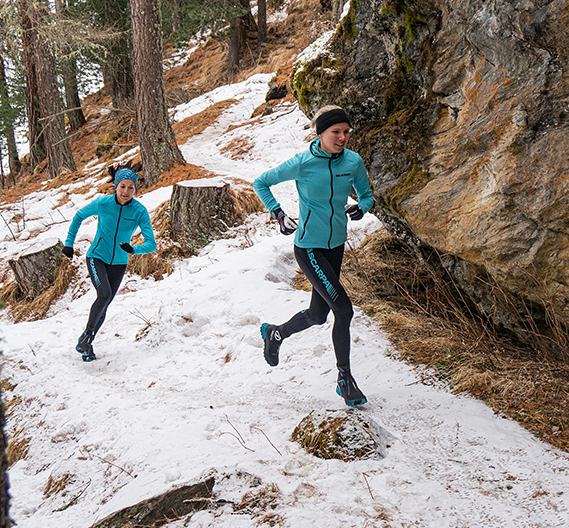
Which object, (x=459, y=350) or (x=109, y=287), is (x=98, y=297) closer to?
(x=109, y=287)

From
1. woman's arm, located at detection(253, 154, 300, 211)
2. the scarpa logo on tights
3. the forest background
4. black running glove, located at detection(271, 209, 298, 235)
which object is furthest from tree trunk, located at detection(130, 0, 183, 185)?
the scarpa logo on tights

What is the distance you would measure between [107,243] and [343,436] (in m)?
3.48

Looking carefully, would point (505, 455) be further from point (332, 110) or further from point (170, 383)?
point (170, 383)

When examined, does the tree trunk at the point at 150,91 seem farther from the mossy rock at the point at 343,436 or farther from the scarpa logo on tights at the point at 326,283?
the mossy rock at the point at 343,436

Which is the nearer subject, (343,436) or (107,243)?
(343,436)

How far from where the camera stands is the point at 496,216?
132 inches

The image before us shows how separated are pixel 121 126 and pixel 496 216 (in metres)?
18.0

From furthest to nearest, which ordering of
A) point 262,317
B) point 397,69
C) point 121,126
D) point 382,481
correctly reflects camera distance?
point 121,126 < point 262,317 < point 397,69 < point 382,481

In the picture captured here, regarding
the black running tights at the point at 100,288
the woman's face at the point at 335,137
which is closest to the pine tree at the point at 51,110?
the black running tights at the point at 100,288

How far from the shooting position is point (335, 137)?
10.3ft

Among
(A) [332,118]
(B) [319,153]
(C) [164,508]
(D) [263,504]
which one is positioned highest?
(A) [332,118]

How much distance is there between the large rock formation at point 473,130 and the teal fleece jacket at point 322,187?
0.85 m

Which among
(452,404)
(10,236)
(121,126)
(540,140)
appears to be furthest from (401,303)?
(121,126)

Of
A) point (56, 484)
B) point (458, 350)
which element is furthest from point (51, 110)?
point (458, 350)
